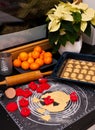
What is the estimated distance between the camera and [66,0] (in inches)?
42.8

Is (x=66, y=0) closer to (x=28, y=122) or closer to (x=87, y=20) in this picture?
(x=87, y=20)

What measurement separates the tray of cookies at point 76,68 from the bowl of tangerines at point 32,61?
7cm

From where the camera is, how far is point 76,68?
3.02ft

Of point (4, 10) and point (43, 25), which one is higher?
point (4, 10)

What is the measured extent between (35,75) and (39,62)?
3.5 inches

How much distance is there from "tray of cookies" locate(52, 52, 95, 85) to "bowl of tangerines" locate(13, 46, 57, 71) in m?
0.07

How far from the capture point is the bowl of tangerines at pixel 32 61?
3.03ft

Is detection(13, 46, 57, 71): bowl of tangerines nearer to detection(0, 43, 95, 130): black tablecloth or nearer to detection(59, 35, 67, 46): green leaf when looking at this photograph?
detection(59, 35, 67, 46): green leaf

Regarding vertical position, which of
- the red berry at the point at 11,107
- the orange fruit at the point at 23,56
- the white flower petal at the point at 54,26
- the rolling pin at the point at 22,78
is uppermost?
the white flower petal at the point at 54,26

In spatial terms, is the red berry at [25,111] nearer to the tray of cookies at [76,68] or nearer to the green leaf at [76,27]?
the tray of cookies at [76,68]

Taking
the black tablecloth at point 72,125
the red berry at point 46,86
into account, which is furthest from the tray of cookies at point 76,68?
the black tablecloth at point 72,125

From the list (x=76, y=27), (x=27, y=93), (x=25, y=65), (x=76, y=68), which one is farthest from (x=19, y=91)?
(x=76, y=27)

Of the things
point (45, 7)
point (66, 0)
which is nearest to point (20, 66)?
point (45, 7)

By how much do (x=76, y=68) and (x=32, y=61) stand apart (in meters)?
0.19
